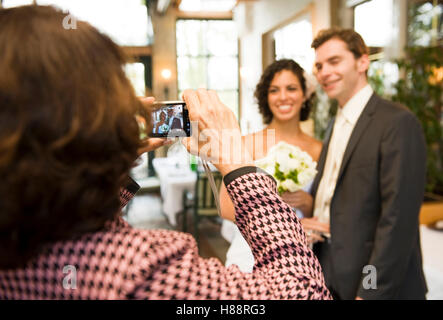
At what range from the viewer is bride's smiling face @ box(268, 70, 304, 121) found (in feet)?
6.37

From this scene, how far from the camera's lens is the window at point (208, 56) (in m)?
9.07

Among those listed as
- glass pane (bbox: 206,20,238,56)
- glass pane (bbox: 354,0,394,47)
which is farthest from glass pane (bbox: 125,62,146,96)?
glass pane (bbox: 206,20,238,56)

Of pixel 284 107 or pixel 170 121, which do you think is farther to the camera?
pixel 284 107

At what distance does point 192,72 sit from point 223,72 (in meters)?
0.85

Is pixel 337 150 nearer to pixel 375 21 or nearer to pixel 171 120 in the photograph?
pixel 171 120

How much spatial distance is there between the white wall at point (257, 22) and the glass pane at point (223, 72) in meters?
1.60

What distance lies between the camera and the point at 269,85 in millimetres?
1999

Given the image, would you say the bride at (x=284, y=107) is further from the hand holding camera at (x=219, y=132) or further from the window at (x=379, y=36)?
the window at (x=379, y=36)

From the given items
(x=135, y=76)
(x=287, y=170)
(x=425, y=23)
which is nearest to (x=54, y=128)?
(x=135, y=76)

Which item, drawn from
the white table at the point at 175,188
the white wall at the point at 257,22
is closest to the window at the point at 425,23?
the white wall at the point at 257,22

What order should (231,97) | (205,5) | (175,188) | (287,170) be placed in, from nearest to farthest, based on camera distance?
1. (287,170)
2. (175,188)
3. (205,5)
4. (231,97)

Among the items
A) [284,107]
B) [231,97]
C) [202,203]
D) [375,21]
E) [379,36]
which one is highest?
[375,21]

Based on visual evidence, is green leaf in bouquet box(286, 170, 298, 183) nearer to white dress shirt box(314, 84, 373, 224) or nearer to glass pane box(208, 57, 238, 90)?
white dress shirt box(314, 84, 373, 224)

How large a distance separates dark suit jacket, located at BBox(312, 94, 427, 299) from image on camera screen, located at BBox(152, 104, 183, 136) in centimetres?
94
